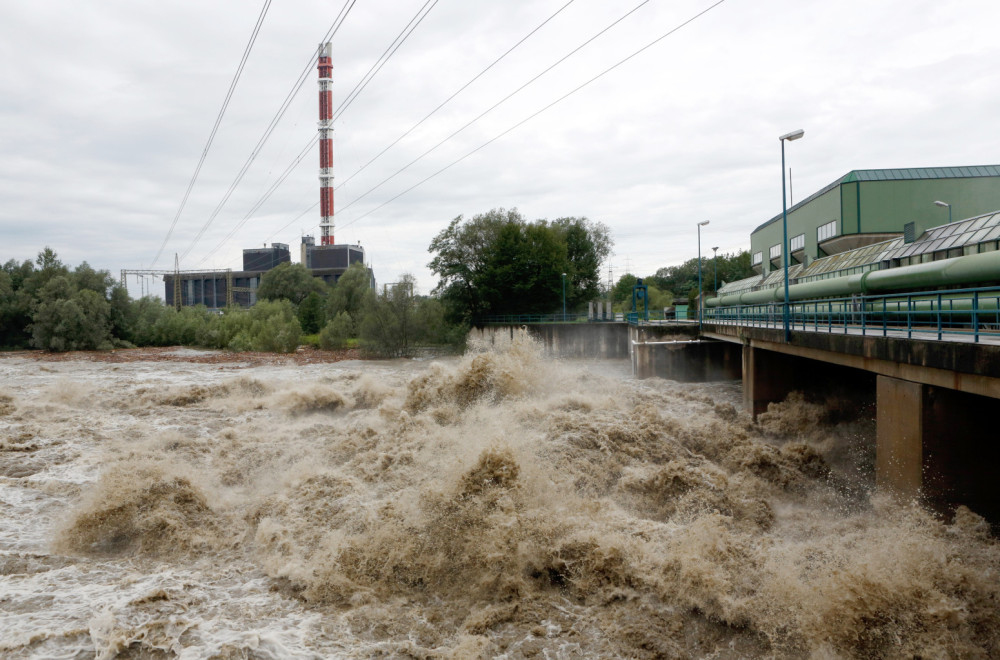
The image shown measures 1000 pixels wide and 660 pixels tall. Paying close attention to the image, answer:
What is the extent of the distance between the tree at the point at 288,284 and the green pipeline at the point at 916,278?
68.5m

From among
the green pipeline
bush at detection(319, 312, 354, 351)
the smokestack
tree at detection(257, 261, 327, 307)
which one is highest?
the smokestack

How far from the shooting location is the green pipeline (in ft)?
47.8

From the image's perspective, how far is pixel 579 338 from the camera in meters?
50.1

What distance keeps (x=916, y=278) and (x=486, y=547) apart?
15848 millimetres

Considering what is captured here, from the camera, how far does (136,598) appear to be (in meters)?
8.08

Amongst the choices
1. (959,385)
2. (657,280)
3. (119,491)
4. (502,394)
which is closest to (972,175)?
(502,394)

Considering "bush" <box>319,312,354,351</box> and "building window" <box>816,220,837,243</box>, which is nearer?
"building window" <box>816,220,837,243</box>

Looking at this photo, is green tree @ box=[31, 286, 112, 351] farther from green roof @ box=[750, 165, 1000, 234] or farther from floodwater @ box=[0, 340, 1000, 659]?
green roof @ box=[750, 165, 1000, 234]

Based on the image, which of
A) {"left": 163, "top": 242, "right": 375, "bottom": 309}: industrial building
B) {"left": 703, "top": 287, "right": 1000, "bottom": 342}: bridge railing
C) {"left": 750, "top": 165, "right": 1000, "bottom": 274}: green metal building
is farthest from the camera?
{"left": 163, "top": 242, "right": 375, "bottom": 309}: industrial building

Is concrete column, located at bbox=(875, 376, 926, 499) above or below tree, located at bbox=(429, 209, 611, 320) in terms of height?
below

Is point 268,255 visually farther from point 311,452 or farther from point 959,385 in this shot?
point 959,385

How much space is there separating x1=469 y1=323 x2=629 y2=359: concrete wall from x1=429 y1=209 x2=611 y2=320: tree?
673 cm

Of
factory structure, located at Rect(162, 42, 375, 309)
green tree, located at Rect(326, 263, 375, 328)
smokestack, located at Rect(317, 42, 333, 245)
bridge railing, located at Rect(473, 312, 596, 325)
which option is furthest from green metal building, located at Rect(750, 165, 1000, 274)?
smokestack, located at Rect(317, 42, 333, 245)

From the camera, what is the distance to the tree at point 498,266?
193 ft
